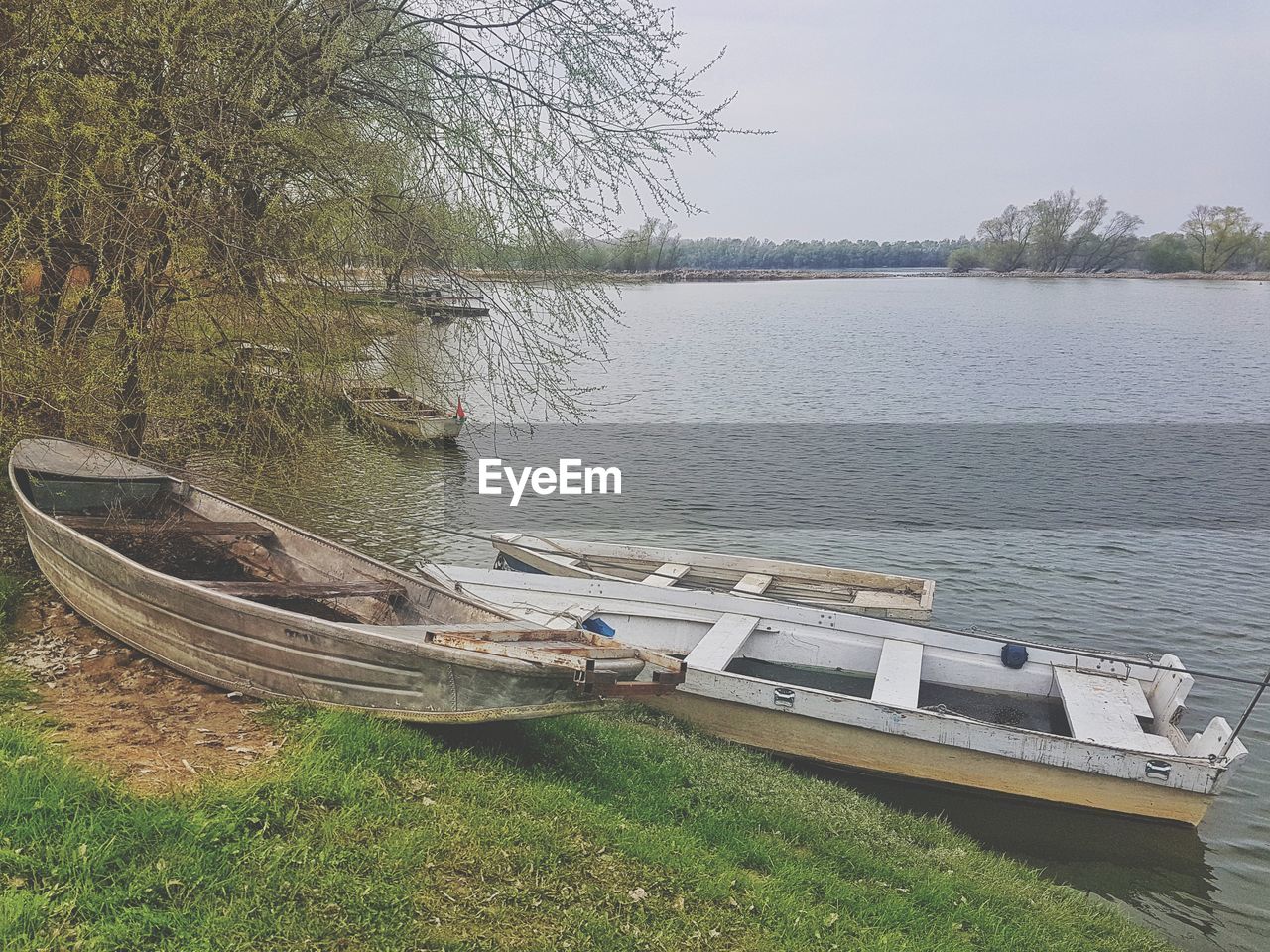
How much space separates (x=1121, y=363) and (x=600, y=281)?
45311mm

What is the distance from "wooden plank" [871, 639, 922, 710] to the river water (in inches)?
39.5

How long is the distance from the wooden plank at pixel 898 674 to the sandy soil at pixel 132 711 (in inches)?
240

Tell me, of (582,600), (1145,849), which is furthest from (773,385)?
(1145,849)

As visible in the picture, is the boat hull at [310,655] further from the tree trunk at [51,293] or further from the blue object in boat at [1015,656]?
the blue object in boat at [1015,656]

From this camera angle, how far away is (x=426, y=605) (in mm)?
7340

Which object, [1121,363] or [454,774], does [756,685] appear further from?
[1121,363]

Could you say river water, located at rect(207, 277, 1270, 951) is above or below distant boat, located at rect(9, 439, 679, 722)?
below

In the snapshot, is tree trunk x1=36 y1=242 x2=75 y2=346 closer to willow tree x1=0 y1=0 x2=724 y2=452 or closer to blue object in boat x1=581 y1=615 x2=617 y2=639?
willow tree x1=0 y1=0 x2=724 y2=452

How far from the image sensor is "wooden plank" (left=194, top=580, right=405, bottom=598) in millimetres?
7062

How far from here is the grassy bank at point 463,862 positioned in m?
4.30

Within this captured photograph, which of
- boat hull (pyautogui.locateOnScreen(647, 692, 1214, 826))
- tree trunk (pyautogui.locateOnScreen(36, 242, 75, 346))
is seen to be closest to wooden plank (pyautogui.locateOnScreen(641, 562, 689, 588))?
boat hull (pyautogui.locateOnScreen(647, 692, 1214, 826))

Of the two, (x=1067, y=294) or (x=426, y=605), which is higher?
(x=1067, y=294)

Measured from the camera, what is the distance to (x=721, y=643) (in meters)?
10.4

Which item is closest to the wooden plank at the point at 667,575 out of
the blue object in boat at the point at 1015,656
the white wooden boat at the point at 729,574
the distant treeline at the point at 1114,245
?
the white wooden boat at the point at 729,574
